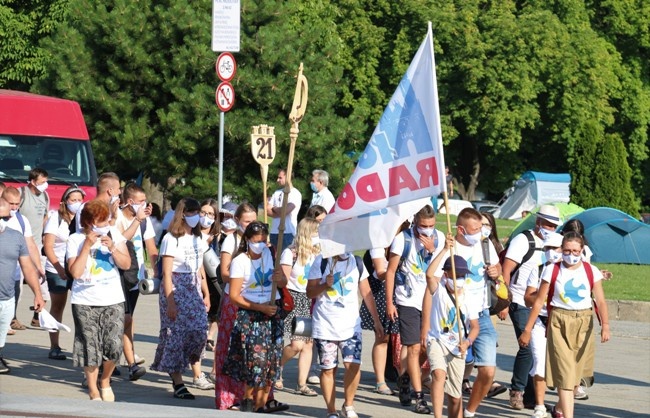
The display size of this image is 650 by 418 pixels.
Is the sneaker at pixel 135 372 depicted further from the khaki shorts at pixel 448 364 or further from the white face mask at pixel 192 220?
the khaki shorts at pixel 448 364

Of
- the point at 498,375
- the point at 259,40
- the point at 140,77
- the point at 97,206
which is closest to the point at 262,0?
the point at 259,40

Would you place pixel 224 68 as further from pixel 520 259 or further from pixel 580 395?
pixel 580 395

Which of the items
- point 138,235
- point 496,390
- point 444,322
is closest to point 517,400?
point 496,390

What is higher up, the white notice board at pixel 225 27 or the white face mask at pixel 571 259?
the white notice board at pixel 225 27

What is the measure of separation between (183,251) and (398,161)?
2.51 metres

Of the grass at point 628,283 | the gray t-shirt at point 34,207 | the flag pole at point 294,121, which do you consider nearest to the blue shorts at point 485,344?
the flag pole at point 294,121

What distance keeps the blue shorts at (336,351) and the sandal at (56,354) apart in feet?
13.8

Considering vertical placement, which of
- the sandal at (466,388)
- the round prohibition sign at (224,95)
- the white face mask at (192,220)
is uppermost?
the round prohibition sign at (224,95)

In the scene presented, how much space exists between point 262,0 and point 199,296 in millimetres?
21894

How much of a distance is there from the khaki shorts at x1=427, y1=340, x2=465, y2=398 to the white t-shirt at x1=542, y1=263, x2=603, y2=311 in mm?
1022

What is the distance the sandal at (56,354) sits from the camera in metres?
13.4

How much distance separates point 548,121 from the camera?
59250 mm

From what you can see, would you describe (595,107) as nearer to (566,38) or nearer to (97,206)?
(566,38)

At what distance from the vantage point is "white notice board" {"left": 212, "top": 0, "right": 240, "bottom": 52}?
19141 mm
